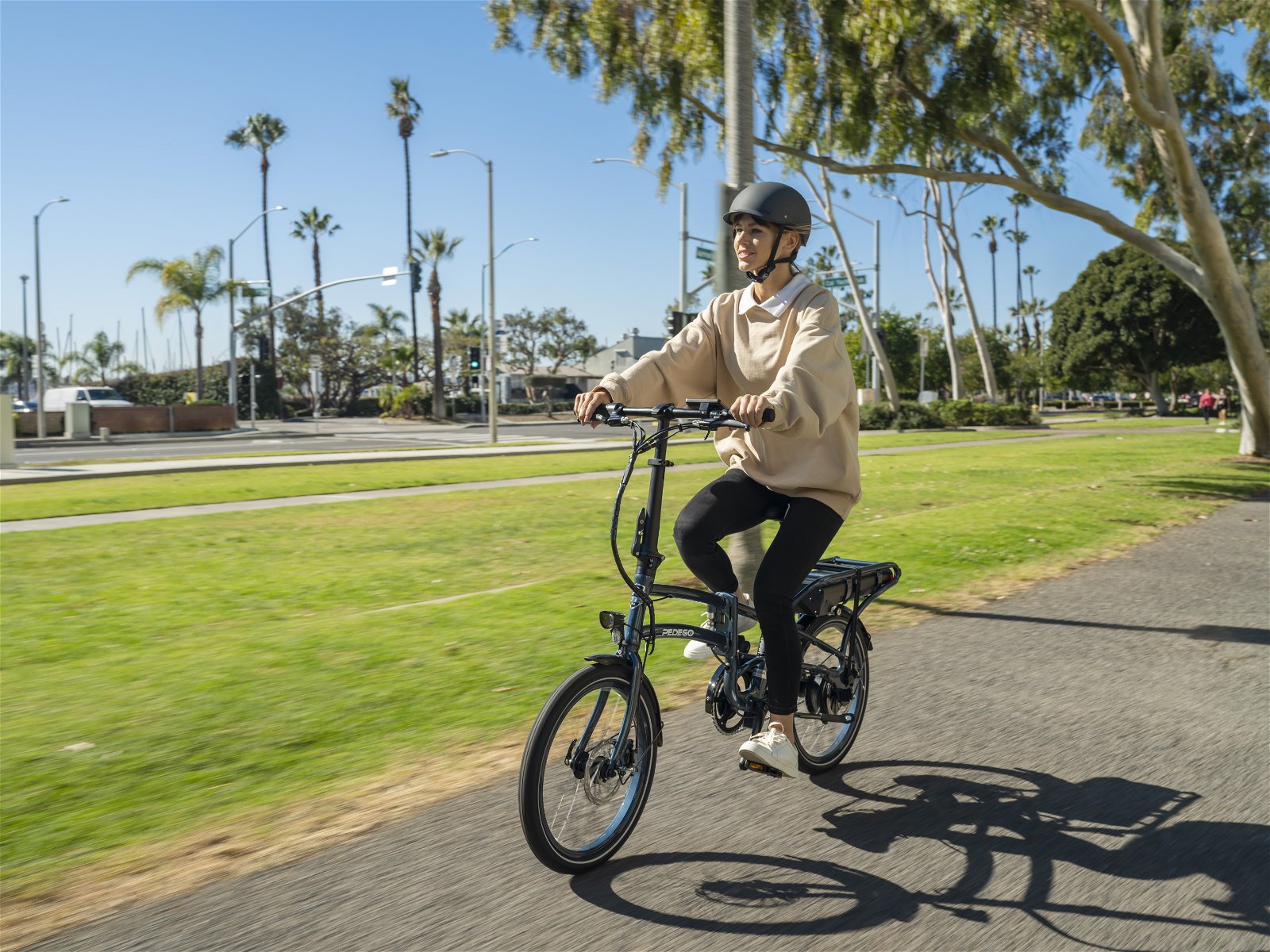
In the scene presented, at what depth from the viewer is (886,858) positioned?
3330 mm

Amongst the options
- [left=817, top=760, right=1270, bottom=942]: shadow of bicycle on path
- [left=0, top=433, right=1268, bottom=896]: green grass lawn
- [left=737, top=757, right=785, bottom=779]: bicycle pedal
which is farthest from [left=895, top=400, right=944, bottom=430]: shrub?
[left=737, top=757, right=785, bottom=779]: bicycle pedal

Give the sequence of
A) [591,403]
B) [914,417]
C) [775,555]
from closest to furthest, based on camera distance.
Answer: [591,403], [775,555], [914,417]

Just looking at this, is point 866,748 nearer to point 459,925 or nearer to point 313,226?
point 459,925

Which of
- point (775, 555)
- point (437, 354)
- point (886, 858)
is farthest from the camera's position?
point (437, 354)

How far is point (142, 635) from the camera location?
6.61 meters

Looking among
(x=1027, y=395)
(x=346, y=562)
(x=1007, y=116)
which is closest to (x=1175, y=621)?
(x=346, y=562)

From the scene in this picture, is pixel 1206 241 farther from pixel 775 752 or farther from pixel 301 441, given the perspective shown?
pixel 301 441

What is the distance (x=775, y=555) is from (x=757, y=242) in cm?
109

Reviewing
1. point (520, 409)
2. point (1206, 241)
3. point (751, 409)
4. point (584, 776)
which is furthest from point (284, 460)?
point (520, 409)

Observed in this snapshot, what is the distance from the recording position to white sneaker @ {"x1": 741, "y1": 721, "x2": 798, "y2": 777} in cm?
349

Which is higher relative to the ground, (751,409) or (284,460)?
(751,409)

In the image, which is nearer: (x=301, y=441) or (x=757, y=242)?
(x=757, y=242)

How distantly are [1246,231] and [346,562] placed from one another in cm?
2345

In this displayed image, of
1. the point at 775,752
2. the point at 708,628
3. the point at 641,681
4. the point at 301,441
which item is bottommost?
the point at 775,752
